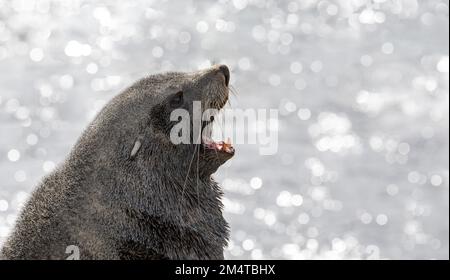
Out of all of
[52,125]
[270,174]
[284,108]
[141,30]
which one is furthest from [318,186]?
[141,30]

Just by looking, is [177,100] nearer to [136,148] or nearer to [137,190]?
[136,148]

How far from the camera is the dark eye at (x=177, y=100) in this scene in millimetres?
10344

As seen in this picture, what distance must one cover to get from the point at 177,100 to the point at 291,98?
11062 mm

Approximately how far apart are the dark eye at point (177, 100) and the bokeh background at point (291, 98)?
16.2 ft

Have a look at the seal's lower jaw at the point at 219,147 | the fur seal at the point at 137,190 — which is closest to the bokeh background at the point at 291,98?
the fur seal at the point at 137,190

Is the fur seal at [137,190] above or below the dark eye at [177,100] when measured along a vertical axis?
below

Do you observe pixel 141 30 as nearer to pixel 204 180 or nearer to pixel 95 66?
pixel 95 66

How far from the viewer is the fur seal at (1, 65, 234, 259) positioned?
9.46m

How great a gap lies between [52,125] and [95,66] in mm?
3039

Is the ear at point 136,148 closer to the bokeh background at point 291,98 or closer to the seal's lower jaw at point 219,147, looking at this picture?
the seal's lower jaw at point 219,147

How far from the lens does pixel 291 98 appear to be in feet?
69.9

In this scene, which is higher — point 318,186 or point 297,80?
point 297,80

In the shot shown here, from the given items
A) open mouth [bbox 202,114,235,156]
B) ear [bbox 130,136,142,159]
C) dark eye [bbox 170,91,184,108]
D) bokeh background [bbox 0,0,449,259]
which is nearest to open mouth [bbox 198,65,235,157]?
open mouth [bbox 202,114,235,156]

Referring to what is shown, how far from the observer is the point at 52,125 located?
18.6m
